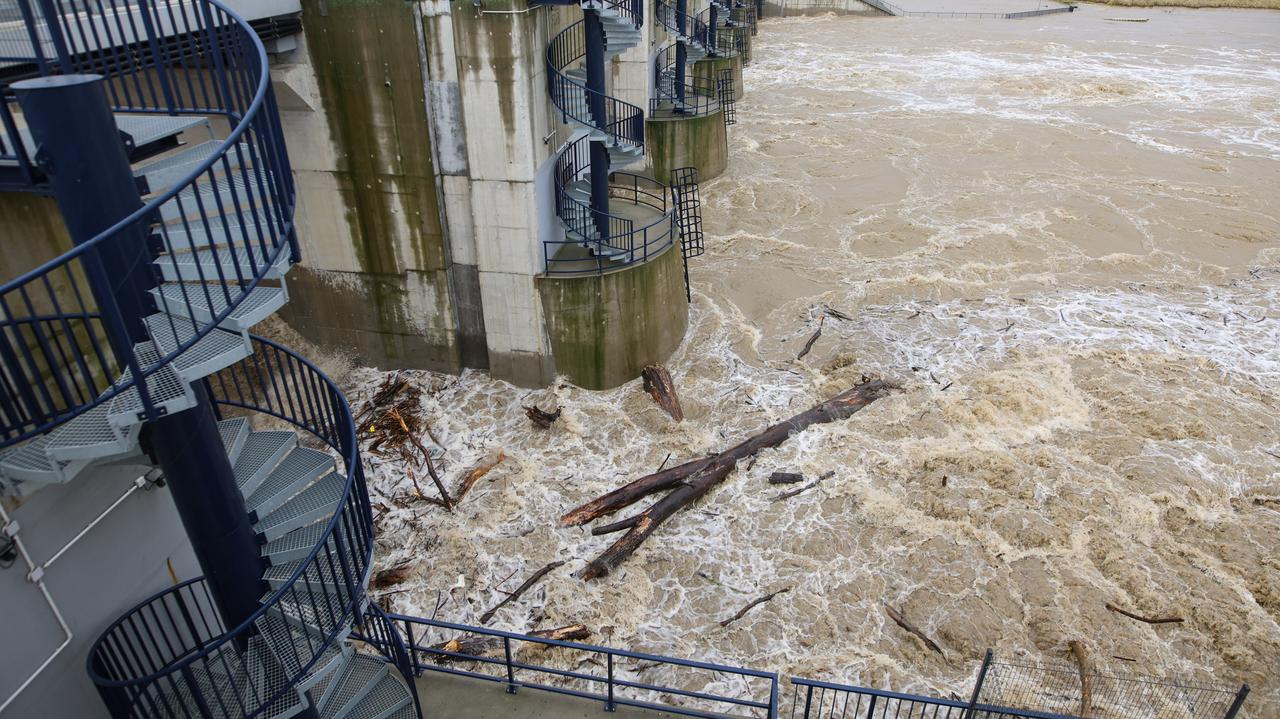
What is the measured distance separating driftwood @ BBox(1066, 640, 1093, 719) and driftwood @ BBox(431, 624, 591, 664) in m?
6.37

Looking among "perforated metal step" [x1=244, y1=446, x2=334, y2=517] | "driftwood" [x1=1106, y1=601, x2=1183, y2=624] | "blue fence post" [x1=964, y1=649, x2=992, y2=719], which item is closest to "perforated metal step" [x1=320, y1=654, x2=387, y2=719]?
"perforated metal step" [x1=244, y1=446, x2=334, y2=517]

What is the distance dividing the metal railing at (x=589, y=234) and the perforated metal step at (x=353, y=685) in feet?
28.4

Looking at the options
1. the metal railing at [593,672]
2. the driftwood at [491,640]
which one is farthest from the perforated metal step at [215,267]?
the driftwood at [491,640]

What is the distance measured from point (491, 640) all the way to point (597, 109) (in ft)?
32.2

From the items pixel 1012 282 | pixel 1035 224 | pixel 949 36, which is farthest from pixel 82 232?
pixel 949 36

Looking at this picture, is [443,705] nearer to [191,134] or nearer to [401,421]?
[401,421]

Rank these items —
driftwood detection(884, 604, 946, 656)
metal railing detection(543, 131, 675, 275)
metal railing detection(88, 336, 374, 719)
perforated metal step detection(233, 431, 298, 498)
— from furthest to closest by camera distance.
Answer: metal railing detection(543, 131, 675, 275)
driftwood detection(884, 604, 946, 656)
perforated metal step detection(233, 431, 298, 498)
metal railing detection(88, 336, 374, 719)

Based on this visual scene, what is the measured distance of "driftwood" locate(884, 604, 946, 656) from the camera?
10.8 m

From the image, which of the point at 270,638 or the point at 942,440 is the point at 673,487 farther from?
the point at 270,638

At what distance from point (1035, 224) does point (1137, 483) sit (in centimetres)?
1219

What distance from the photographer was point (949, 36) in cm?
5256

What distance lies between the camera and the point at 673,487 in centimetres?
1355

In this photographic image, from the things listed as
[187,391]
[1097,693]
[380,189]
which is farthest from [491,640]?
[380,189]

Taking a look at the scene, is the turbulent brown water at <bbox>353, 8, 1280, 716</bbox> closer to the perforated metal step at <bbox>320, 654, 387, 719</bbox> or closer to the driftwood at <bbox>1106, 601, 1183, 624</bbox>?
the driftwood at <bbox>1106, 601, 1183, 624</bbox>
